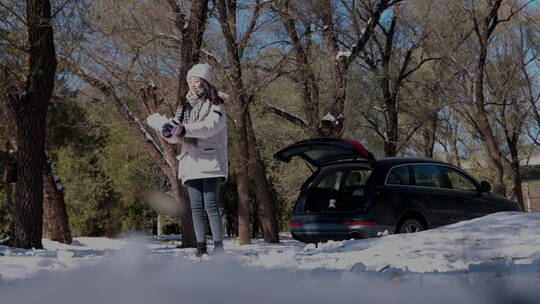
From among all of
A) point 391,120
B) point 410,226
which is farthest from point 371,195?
point 391,120

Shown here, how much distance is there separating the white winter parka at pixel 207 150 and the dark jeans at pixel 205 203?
0.38 feet

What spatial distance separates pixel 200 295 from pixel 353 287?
0.41 m

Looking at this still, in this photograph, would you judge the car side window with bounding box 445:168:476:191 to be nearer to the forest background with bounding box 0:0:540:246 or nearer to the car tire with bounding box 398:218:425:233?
the car tire with bounding box 398:218:425:233

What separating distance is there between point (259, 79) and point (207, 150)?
8074mm

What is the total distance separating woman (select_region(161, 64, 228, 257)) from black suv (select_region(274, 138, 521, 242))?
240 cm

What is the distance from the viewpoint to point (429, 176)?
340 inches

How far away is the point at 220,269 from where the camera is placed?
2102mm

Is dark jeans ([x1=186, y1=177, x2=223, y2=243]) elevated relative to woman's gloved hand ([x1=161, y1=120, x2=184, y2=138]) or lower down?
lower down

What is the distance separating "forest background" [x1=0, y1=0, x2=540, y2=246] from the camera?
11.9 m

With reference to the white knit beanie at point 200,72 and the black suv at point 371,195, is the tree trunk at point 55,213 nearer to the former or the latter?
the black suv at point 371,195

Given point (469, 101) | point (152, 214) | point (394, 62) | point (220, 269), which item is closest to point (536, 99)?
point (469, 101)

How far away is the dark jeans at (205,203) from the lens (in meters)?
5.91

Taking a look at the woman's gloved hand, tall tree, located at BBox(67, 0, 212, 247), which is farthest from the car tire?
tall tree, located at BBox(67, 0, 212, 247)

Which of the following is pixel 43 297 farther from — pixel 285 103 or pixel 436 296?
pixel 285 103
